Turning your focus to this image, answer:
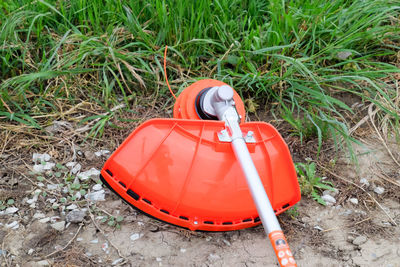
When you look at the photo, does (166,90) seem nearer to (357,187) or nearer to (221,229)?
(221,229)

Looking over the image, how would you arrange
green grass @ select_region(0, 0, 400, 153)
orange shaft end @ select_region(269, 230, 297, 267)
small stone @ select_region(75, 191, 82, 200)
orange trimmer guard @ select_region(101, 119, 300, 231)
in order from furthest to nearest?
green grass @ select_region(0, 0, 400, 153) < small stone @ select_region(75, 191, 82, 200) < orange trimmer guard @ select_region(101, 119, 300, 231) < orange shaft end @ select_region(269, 230, 297, 267)

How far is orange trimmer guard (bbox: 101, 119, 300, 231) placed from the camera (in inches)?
61.6

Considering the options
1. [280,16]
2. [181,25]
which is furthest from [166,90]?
[280,16]

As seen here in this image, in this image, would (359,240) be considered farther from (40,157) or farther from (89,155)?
(40,157)

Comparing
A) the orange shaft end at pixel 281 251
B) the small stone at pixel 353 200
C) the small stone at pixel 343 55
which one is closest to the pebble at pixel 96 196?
the orange shaft end at pixel 281 251

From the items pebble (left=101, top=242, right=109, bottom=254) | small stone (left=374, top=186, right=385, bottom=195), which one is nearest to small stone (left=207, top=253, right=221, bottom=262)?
pebble (left=101, top=242, right=109, bottom=254)

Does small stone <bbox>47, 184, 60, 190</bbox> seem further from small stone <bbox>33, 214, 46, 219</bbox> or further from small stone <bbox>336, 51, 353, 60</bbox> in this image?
small stone <bbox>336, 51, 353, 60</bbox>

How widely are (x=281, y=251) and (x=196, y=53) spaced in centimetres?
135

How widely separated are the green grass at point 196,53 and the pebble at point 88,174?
A: 25cm

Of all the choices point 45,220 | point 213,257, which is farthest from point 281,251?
point 45,220

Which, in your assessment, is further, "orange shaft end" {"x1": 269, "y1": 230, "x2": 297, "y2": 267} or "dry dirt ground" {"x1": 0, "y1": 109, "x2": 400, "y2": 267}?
"dry dirt ground" {"x1": 0, "y1": 109, "x2": 400, "y2": 267}

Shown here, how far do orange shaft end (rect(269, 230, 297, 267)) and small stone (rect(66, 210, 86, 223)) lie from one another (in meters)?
0.83

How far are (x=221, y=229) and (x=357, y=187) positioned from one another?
0.74m

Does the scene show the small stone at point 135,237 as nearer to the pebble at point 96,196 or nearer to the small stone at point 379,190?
the pebble at point 96,196
